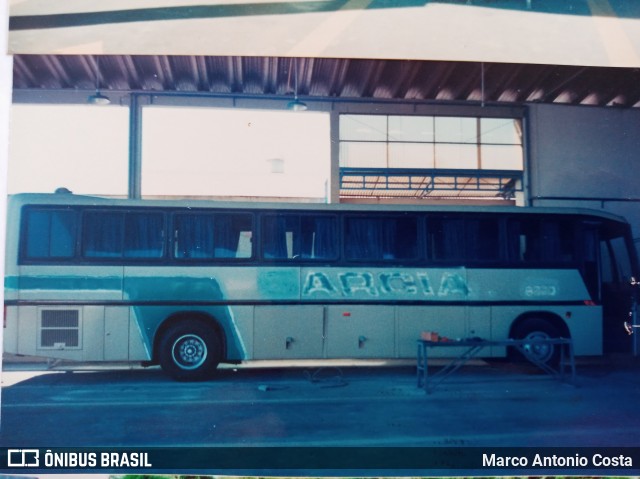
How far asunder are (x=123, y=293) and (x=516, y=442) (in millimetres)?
6533

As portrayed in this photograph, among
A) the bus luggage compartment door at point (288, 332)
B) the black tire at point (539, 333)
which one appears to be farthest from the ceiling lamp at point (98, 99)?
the black tire at point (539, 333)

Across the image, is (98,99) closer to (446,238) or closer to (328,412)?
(446,238)

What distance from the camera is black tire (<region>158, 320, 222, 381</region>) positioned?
9.62 meters

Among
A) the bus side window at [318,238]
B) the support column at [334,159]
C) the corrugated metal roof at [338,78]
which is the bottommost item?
the bus side window at [318,238]

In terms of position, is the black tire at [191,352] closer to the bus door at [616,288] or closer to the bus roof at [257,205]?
the bus roof at [257,205]

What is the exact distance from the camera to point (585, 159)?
1448 centimetres

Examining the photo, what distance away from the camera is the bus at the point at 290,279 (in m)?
9.40

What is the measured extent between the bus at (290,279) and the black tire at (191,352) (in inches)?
0.9

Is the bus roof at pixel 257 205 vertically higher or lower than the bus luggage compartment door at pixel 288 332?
higher

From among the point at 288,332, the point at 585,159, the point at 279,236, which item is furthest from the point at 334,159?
the point at 585,159

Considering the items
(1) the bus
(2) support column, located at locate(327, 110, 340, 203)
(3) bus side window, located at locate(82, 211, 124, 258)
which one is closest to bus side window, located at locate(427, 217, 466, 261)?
(1) the bus

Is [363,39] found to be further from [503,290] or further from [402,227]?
[503,290]

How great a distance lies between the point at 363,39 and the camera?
18.2ft

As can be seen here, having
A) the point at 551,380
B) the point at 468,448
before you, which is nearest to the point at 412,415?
the point at 468,448
